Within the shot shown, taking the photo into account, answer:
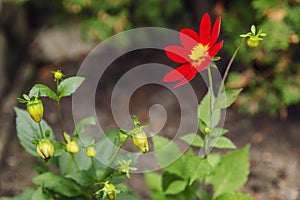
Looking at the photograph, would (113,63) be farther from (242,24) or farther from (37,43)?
(242,24)

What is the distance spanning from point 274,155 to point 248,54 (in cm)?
39

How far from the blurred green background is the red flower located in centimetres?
83

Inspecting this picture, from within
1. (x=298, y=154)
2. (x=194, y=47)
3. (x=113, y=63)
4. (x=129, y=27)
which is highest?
(x=194, y=47)

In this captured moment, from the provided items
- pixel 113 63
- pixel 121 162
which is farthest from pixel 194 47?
pixel 113 63

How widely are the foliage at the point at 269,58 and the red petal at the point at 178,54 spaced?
84 cm

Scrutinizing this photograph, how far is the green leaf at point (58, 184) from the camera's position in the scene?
1143mm

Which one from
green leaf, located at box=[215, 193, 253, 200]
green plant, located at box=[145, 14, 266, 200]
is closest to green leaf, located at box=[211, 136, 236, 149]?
green plant, located at box=[145, 14, 266, 200]

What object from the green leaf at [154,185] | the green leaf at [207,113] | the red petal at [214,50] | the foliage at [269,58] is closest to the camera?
the red petal at [214,50]

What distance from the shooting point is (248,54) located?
1979 millimetres

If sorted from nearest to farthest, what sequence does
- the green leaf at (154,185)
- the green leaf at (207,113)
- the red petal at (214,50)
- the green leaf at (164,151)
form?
the red petal at (214,50)
the green leaf at (207,113)
the green leaf at (164,151)
the green leaf at (154,185)

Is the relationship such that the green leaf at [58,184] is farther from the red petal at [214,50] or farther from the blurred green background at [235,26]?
the blurred green background at [235,26]

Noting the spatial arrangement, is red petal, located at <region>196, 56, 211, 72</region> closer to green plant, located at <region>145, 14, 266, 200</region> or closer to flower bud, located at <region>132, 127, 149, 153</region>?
green plant, located at <region>145, 14, 266, 200</region>

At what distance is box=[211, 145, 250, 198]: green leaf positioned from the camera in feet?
4.48

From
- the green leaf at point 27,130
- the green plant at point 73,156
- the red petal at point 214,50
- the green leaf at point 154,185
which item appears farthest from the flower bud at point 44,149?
the green leaf at point 154,185
